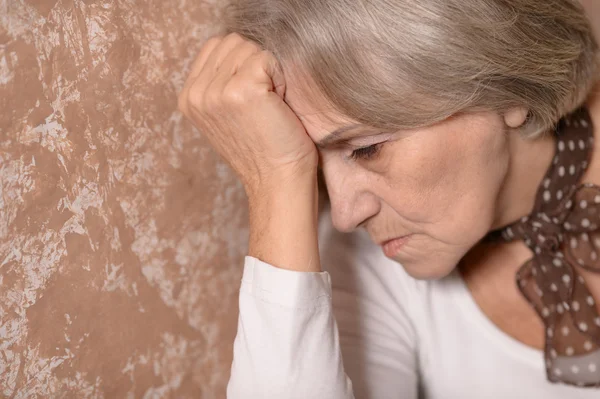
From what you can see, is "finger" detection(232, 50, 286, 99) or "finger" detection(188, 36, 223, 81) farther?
"finger" detection(188, 36, 223, 81)

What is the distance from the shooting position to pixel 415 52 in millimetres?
1154

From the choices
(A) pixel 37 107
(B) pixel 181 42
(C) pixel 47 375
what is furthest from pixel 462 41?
(C) pixel 47 375

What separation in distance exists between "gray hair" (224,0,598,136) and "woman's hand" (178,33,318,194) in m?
0.06

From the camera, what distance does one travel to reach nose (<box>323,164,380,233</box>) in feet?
4.33

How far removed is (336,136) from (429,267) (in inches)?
14.2

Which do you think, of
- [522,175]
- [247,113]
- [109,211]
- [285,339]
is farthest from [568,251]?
[109,211]

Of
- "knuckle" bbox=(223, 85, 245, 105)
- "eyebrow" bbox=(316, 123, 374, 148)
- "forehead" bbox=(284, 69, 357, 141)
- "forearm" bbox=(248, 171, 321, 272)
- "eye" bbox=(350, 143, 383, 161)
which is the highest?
"knuckle" bbox=(223, 85, 245, 105)

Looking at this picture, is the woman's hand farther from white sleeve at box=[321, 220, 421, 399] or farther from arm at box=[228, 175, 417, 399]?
white sleeve at box=[321, 220, 421, 399]

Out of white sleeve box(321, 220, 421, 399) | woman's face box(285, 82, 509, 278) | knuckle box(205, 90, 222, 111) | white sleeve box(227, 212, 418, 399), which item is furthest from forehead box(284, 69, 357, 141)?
white sleeve box(321, 220, 421, 399)

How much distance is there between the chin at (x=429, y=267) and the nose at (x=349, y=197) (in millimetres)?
159

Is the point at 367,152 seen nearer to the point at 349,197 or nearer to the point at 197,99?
the point at 349,197

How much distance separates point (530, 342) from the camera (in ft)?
5.27

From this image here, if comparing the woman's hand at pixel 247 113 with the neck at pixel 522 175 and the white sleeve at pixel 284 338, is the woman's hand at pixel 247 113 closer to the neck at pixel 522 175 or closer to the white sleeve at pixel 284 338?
the white sleeve at pixel 284 338

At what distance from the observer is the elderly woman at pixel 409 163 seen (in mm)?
1178
